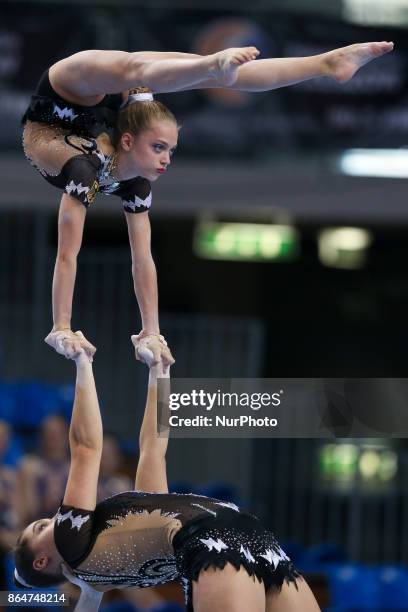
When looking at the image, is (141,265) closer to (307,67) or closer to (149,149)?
(149,149)

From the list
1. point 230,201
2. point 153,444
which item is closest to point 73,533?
point 153,444

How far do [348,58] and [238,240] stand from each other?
7.23m

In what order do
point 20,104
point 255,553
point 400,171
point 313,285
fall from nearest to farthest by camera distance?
point 255,553, point 20,104, point 400,171, point 313,285

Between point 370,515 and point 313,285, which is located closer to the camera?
point 370,515

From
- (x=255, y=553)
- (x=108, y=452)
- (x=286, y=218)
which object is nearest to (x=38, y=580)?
(x=255, y=553)

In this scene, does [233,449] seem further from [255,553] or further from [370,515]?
[255,553]

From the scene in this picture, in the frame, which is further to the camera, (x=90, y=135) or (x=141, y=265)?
(x=141, y=265)

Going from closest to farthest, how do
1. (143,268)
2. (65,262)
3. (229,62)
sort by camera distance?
(229,62) → (65,262) → (143,268)

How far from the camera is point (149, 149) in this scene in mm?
3617

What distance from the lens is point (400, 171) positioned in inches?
338

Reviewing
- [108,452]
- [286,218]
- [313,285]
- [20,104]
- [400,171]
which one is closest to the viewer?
[108,452]

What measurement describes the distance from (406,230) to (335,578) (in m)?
4.99

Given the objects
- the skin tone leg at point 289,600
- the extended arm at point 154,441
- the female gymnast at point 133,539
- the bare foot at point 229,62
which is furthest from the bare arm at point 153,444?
the bare foot at point 229,62

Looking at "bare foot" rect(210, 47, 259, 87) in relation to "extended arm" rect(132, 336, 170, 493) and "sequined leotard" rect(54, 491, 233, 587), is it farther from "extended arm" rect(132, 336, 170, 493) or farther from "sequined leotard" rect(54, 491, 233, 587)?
"sequined leotard" rect(54, 491, 233, 587)
